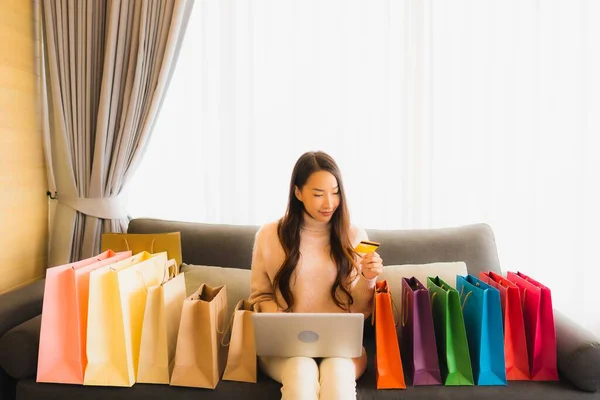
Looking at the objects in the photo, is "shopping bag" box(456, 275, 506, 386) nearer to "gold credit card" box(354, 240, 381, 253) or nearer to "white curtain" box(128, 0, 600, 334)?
"gold credit card" box(354, 240, 381, 253)

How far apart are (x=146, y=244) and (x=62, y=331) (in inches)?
24.7

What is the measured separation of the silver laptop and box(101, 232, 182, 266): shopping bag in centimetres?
84

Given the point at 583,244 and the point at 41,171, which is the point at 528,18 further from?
the point at 41,171

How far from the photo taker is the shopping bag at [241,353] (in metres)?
1.68

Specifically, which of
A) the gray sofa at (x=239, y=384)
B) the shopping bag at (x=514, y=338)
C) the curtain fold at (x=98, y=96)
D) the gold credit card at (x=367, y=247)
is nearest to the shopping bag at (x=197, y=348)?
the gray sofa at (x=239, y=384)

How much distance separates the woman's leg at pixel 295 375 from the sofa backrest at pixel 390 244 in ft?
2.50

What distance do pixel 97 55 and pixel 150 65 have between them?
0.91ft

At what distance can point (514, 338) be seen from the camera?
1.68 m

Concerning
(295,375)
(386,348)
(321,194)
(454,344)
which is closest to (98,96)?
(321,194)

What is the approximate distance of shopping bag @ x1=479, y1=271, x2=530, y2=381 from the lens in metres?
1.67

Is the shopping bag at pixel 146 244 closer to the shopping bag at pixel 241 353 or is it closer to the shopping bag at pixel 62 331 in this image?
the shopping bag at pixel 62 331

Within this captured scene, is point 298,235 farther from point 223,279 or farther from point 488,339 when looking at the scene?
point 488,339

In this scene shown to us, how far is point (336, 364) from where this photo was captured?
1584 mm

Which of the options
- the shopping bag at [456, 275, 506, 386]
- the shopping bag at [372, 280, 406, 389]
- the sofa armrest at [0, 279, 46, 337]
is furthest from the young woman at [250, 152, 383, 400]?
the sofa armrest at [0, 279, 46, 337]
